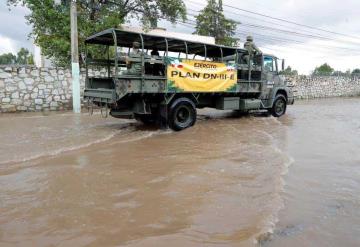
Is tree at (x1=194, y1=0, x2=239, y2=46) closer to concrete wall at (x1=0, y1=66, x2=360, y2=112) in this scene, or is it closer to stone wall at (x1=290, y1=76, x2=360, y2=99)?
stone wall at (x1=290, y1=76, x2=360, y2=99)

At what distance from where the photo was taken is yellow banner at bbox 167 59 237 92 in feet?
33.6

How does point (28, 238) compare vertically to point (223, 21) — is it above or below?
below

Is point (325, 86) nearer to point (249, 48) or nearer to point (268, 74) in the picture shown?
point (268, 74)

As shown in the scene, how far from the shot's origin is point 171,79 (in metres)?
10.1

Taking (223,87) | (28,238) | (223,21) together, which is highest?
(223,21)

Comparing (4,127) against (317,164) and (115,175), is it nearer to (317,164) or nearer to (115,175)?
(115,175)

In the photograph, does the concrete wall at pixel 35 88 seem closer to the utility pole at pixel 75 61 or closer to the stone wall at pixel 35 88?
the stone wall at pixel 35 88

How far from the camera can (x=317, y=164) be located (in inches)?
250

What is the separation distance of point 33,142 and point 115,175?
3404 millimetres

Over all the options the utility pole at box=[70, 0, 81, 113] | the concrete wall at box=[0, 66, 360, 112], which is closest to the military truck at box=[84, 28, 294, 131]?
the concrete wall at box=[0, 66, 360, 112]

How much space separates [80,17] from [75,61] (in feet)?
10.1

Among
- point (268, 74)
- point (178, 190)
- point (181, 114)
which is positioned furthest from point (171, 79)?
point (178, 190)

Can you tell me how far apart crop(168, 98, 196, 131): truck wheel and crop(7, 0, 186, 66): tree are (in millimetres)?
7712

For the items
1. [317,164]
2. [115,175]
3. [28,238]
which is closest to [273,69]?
[317,164]
